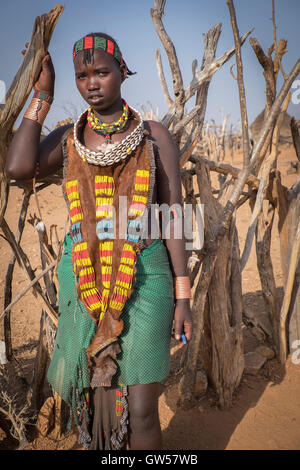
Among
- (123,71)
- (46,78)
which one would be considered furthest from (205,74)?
(46,78)

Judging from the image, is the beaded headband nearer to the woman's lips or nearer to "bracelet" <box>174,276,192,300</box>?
the woman's lips

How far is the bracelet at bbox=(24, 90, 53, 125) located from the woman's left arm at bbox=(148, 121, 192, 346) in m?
0.48

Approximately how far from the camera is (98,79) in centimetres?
155

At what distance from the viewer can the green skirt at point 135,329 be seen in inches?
64.9

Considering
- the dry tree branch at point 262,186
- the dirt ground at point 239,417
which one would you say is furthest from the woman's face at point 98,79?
the dry tree branch at point 262,186

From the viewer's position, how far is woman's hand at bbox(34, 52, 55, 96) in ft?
5.47

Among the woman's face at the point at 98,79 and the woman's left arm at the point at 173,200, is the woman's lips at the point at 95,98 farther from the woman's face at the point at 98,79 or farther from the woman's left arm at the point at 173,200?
the woman's left arm at the point at 173,200

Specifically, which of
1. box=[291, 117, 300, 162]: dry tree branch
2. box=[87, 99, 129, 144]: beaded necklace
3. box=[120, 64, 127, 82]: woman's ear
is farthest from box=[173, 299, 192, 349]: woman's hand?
box=[291, 117, 300, 162]: dry tree branch

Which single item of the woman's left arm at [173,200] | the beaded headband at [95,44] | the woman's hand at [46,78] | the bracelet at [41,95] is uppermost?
the beaded headband at [95,44]

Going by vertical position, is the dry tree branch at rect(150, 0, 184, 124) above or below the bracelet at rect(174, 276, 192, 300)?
above

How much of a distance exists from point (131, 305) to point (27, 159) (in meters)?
0.80

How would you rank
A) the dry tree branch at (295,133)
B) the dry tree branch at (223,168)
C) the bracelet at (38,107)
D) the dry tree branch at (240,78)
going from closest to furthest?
the bracelet at (38,107), the dry tree branch at (240,78), the dry tree branch at (223,168), the dry tree branch at (295,133)

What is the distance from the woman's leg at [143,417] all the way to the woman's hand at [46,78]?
1.41 meters

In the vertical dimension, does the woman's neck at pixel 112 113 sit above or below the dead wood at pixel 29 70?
below
